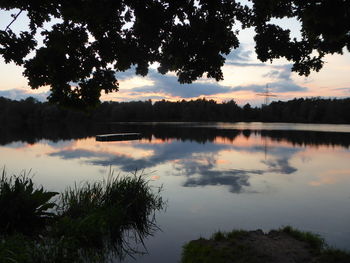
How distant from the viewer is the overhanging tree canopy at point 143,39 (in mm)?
5934

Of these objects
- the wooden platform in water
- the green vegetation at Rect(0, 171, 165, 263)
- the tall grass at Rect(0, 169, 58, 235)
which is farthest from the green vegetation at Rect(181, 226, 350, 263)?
the wooden platform in water

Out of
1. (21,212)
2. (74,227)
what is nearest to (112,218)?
(74,227)

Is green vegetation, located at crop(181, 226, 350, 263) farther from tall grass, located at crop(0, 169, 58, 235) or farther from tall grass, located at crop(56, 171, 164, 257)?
tall grass, located at crop(0, 169, 58, 235)

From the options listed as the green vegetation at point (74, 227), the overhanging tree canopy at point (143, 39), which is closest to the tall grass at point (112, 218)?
the green vegetation at point (74, 227)

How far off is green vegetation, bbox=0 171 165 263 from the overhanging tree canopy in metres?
3.24

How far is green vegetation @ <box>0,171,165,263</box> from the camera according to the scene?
6.55 meters

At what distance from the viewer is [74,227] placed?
26.2 feet

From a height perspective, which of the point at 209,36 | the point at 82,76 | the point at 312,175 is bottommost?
the point at 312,175

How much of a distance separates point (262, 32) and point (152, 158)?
→ 22763mm

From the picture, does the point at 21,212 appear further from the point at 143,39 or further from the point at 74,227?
the point at 143,39

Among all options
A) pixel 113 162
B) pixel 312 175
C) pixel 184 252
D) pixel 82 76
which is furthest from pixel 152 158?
pixel 82 76

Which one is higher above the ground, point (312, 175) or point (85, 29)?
point (85, 29)

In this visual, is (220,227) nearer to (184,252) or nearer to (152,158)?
(184,252)

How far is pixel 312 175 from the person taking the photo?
20.8 meters
